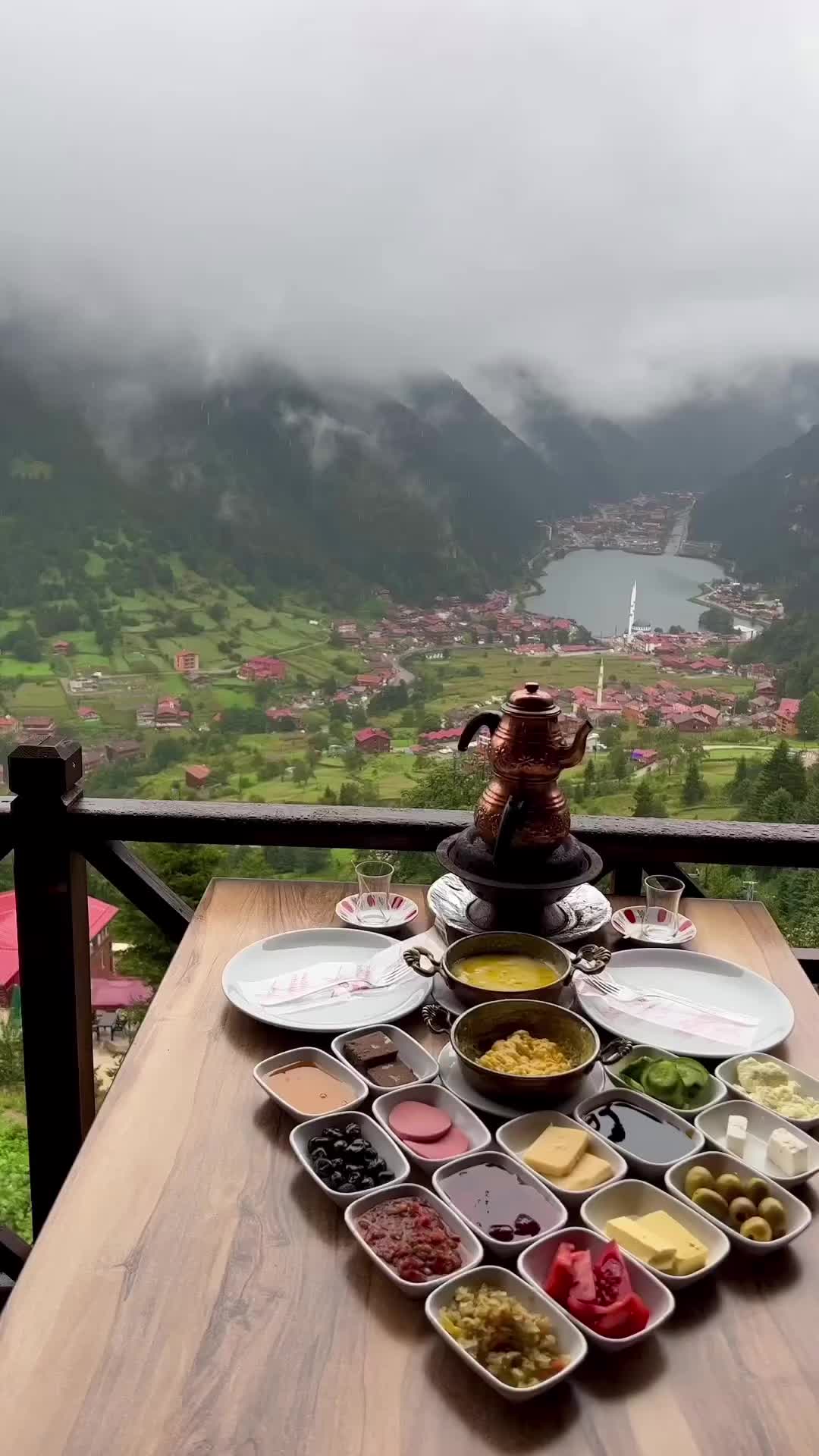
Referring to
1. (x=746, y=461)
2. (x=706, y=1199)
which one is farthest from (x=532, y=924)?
(x=746, y=461)

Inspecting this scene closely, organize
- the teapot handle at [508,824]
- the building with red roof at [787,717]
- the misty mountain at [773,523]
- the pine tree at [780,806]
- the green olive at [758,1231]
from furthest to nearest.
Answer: the misty mountain at [773,523] → the building with red roof at [787,717] → the pine tree at [780,806] → the teapot handle at [508,824] → the green olive at [758,1231]

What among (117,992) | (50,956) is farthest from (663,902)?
(117,992)

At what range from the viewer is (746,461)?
286 inches

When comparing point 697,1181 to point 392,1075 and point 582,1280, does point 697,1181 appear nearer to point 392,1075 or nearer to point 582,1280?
point 582,1280

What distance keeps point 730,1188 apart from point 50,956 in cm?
143

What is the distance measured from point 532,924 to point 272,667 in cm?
521

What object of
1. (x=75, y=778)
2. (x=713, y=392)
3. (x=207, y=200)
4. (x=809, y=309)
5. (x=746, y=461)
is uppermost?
(x=207, y=200)

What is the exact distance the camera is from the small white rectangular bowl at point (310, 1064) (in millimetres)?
1197

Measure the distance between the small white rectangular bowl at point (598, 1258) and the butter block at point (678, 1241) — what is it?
3 centimetres

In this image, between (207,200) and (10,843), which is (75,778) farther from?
(207,200)

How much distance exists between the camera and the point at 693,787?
11.9 ft

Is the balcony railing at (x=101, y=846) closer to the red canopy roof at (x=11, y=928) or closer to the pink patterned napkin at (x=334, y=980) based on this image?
the red canopy roof at (x=11, y=928)

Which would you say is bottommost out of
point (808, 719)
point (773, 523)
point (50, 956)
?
point (50, 956)

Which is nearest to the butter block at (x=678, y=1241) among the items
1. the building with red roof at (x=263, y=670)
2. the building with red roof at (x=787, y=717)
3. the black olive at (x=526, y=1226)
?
the black olive at (x=526, y=1226)
